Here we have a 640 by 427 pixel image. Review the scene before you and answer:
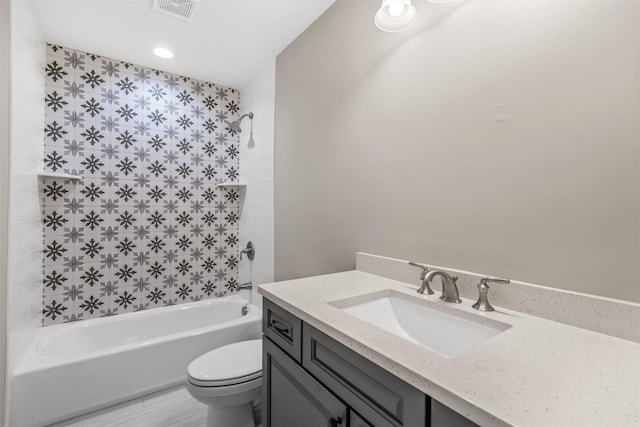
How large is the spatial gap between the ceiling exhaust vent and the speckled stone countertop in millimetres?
1840

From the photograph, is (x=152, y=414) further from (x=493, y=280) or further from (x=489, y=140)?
(x=489, y=140)

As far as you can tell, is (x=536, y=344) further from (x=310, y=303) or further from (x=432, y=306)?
(x=310, y=303)

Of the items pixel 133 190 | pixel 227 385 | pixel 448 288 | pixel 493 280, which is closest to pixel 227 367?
pixel 227 385

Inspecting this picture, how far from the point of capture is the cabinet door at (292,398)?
793 millimetres

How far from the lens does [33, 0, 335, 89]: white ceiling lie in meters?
Answer: 1.68

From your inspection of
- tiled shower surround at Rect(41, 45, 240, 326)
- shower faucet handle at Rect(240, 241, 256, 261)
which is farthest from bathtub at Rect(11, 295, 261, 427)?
shower faucet handle at Rect(240, 241, 256, 261)

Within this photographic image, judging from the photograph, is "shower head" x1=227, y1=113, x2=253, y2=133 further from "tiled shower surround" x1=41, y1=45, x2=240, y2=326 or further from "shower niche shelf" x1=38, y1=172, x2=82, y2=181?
"shower niche shelf" x1=38, y1=172, x2=82, y2=181

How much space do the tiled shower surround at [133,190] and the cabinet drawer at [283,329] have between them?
1826 mm

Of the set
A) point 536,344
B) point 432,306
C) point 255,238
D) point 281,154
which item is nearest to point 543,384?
point 536,344

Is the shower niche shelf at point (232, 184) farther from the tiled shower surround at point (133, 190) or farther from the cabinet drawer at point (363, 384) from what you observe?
the cabinet drawer at point (363, 384)

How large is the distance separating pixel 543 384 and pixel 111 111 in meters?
2.97

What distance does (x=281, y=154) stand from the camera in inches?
85.6

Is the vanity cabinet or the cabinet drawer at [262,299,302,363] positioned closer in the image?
the vanity cabinet

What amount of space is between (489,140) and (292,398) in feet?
3.65
